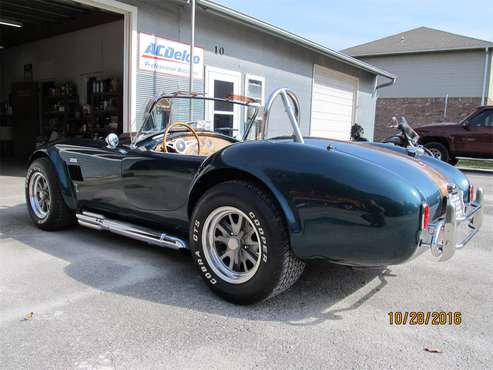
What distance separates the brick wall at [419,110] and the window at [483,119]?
39.1 feet

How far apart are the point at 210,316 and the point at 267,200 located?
2.48ft

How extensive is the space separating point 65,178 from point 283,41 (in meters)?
8.86

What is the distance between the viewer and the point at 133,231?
135 inches

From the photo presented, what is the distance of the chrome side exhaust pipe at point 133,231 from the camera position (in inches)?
123

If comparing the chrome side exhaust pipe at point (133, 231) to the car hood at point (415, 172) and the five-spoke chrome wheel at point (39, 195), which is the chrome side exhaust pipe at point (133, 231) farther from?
the car hood at point (415, 172)

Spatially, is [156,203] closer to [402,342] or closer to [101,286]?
[101,286]

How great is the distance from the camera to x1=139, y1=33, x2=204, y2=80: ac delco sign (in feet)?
26.3

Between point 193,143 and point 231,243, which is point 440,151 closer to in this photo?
point 193,143

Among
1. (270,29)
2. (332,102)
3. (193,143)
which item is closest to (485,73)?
(332,102)

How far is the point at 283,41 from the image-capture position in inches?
462

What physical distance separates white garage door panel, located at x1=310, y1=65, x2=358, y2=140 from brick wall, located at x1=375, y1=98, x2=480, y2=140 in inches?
329

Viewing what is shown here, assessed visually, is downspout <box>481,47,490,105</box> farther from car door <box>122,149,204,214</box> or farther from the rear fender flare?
the rear fender flare

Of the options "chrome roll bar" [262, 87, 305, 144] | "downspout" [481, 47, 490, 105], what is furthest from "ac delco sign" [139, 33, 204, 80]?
"downspout" [481, 47, 490, 105]
